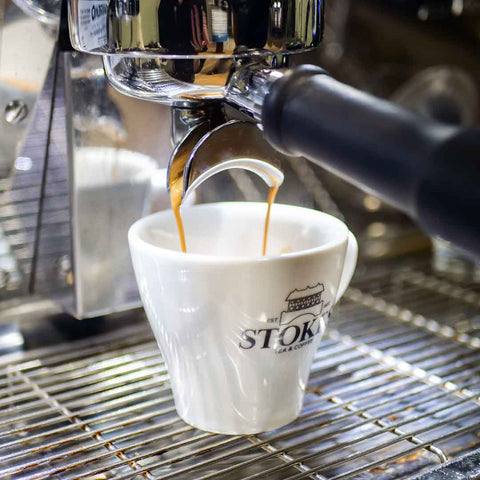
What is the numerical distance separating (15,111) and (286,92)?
215mm

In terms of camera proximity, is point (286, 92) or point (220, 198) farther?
point (220, 198)

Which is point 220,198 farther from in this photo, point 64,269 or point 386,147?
point 386,147

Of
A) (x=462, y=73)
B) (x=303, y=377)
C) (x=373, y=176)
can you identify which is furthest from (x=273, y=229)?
(x=462, y=73)

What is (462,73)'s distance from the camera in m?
0.66

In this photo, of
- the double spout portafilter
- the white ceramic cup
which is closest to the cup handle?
the white ceramic cup

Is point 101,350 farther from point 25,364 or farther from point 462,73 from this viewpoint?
point 462,73

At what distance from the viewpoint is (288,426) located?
1.32 ft

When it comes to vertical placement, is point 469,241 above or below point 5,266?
above

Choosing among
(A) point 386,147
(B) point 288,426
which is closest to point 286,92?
(A) point 386,147

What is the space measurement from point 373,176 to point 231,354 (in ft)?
0.52

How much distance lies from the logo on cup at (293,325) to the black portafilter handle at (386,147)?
107 millimetres

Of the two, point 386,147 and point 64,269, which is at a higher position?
point 386,147

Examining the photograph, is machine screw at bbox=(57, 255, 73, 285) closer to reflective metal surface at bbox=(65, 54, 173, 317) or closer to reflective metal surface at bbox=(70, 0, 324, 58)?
reflective metal surface at bbox=(65, 54, 173, 317)

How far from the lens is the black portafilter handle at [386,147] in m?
0.22
